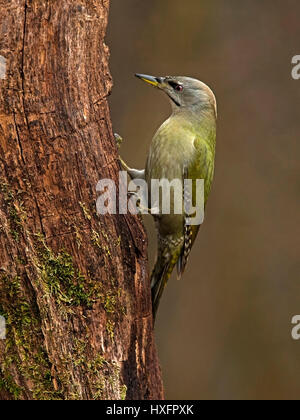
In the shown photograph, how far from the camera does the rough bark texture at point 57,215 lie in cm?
301

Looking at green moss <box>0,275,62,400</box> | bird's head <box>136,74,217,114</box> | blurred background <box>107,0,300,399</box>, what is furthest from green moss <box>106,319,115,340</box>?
blurred background <box>107,0,300,399</box>

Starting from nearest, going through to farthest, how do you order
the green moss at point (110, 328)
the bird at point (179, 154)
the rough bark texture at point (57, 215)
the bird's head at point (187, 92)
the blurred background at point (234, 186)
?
the rough bark texture at point (57, 215), the green moss at point (110, 328), the bird at point (179, 154), the bird's head at point (187, 92), the blurred background at point (234, 186)

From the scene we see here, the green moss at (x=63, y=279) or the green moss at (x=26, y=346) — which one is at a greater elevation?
the green moss at (x=63, y=279)

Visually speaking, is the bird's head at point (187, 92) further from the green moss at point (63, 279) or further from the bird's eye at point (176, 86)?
the green moss at point (63, 279)

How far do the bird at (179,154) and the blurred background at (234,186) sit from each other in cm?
236

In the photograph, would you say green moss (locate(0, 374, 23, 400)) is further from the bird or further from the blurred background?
the blurred background

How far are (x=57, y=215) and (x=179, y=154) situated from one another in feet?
4.62

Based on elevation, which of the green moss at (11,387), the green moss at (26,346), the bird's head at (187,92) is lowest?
the green moss at (11,387)

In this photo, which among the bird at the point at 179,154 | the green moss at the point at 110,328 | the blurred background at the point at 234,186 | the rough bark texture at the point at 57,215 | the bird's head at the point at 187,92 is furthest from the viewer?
the blurred background at the point at 234,186

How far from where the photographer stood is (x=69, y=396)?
3094 millimetres

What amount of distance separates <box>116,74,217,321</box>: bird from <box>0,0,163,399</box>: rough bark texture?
1030 millimetres

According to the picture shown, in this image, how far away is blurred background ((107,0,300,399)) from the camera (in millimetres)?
6805

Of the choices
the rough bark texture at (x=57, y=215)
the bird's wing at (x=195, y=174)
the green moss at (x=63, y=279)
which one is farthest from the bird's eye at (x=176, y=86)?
the green moss at (x=63, y=279)

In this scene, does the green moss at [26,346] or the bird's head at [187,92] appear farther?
the bird's head at [187,92]
